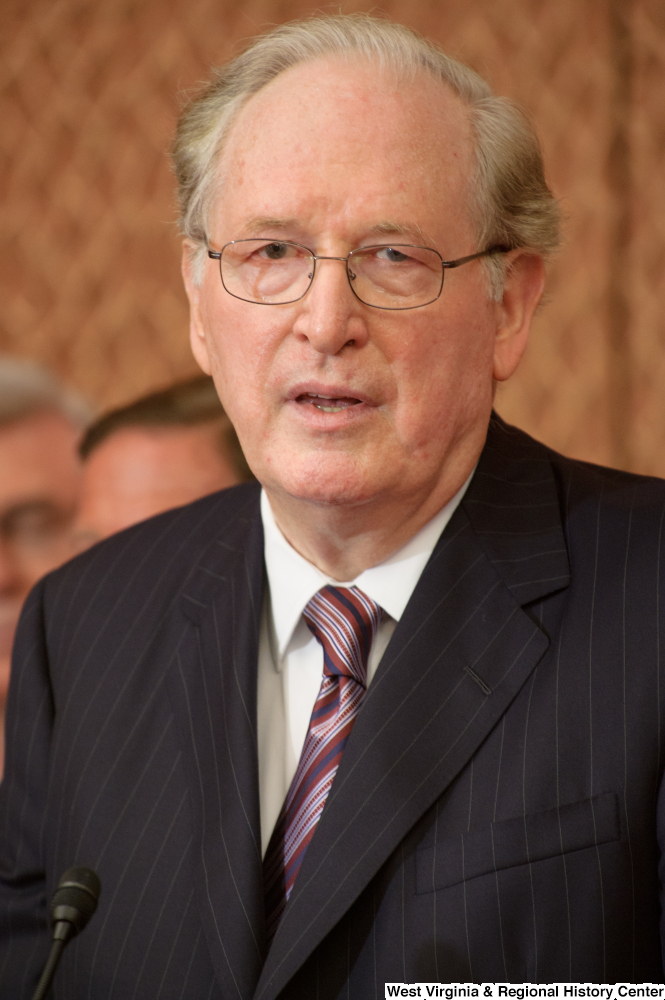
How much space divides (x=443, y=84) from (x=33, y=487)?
1209 mm

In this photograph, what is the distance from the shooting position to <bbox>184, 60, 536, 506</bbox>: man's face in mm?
1188

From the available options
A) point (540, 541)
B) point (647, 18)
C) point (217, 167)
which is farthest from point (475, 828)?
point (647, 18)

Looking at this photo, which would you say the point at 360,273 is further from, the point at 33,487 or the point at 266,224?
the point at 33,487

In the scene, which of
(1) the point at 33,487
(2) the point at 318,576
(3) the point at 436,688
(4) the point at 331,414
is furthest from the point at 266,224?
(1) the point at 33,487

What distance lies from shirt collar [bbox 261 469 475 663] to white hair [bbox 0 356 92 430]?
0.74 metres

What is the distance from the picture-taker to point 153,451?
2.06m

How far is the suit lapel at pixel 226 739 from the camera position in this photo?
1.17 m

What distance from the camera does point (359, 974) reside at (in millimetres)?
1119

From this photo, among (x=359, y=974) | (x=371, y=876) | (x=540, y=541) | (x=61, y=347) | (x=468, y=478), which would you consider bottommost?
(x=359, y=974)

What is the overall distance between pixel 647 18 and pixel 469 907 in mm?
1711

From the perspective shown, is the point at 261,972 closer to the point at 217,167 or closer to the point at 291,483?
the point at 291,483

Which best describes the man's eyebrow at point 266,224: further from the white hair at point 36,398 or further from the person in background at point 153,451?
the white hair at point 36,398

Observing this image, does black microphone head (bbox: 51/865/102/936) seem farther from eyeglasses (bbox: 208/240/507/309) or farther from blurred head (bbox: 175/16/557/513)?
eyeglasses (bbox: 208/240/507/309)

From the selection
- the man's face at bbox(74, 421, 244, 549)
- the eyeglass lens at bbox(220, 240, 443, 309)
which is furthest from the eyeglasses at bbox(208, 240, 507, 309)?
the man's face at bbox(74, 421, 244, 549)
